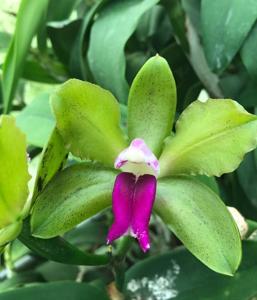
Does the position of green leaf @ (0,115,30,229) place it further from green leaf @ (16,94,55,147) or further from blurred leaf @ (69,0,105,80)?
blurred leaf @ (69,0,105,80)

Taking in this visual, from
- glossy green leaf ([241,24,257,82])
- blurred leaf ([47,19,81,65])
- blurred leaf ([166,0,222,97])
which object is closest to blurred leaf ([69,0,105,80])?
blurred leaf ([47,19,81,65])

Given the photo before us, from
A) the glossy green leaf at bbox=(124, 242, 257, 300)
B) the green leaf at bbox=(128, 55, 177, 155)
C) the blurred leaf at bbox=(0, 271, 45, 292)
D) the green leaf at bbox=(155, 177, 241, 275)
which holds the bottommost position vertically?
the blurred leaf at bbox=(0, 271, 45, 292)

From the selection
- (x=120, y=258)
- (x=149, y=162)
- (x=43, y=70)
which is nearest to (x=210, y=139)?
(x=149, y=162)

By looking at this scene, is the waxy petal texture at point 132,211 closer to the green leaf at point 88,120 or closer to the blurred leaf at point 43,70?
the green leaf at point 88,120

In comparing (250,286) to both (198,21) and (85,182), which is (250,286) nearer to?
(85,182)

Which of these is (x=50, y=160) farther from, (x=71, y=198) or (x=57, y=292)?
(x=57, y=292)

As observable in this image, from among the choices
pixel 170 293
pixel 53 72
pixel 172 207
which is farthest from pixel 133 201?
pixel 53 72
